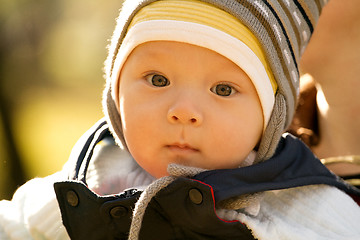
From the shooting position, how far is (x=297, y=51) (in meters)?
1.84

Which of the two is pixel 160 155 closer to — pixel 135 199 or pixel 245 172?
pixel 135 199

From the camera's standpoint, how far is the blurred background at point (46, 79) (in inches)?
233

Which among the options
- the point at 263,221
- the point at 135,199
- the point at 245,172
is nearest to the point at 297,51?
the point at 245,172

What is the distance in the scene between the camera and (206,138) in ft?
5.27

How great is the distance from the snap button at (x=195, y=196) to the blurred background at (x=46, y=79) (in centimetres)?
323

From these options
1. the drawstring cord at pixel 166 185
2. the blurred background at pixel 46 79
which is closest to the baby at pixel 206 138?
the drawstring cord at pixel 166 185

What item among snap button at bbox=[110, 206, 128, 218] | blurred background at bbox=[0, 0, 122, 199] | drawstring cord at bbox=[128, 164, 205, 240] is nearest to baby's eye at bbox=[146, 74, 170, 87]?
drawstring cord at bbox=[128, 164, 205, 240]

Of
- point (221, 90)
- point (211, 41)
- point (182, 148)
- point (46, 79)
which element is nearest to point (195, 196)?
Result: point (182, 148)

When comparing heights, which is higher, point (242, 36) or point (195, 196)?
point (242, 36)

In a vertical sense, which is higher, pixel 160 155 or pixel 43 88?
pixel 160 155

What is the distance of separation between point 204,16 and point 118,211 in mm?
662

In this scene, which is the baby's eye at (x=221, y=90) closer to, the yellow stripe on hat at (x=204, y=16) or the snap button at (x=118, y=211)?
the yellow stripe on hat at (x=204, y=16)

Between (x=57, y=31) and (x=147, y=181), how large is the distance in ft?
19.0

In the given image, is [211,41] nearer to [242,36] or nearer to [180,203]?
[242,36]
